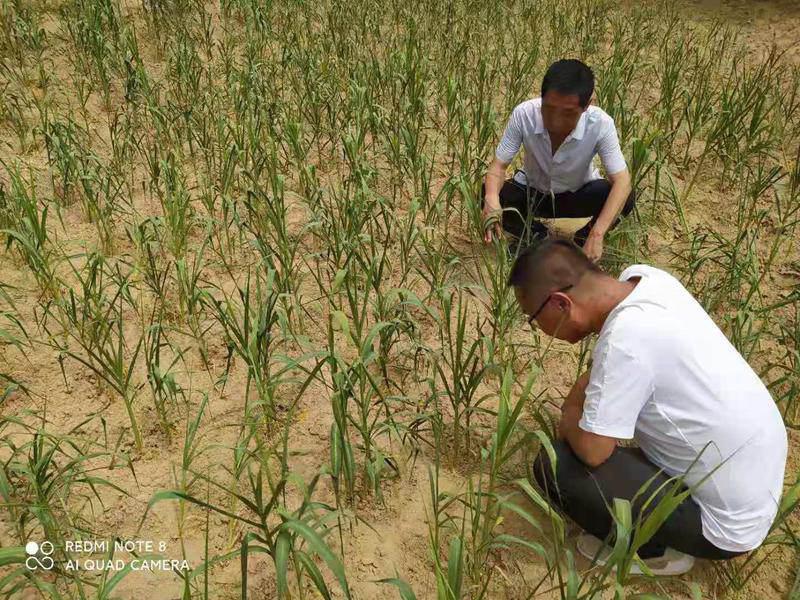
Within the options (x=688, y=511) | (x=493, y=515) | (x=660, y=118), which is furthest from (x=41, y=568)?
(x=660, y=118)

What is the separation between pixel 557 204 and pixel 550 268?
158 cm

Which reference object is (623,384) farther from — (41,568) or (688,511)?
(41,568)

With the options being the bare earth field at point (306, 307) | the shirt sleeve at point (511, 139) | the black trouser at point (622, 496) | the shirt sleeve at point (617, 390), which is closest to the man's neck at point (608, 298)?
the shirt sleeve at point (617, 390)

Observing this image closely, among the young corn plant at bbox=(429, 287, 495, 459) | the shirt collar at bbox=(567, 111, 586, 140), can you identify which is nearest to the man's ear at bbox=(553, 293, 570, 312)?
the young corn plant at bbox=(429, 287, 495, 459)

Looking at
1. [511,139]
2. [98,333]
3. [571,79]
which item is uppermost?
[571,79]

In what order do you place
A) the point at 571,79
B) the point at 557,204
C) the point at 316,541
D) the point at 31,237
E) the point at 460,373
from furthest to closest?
the point at 557,204 → the point at 31,237 → the point at 571,79 → the point at 460,373 → the point at 316,541

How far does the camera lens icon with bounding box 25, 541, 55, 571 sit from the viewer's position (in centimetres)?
141

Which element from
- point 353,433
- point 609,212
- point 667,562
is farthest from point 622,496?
point 609,212

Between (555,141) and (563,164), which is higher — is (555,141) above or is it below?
above

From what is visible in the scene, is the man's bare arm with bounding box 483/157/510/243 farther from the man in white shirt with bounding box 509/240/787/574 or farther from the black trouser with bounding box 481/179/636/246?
the man in white shirt with bounding box 509/240/787/574

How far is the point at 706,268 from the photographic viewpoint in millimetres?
2975

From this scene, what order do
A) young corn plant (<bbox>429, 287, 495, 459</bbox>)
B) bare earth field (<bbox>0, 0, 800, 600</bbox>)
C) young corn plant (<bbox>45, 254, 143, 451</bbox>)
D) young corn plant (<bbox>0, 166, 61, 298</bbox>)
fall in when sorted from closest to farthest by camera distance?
bare earth field (<bbox>0, 0, 800, 600</bbox>) → young corn plant (<bbox>429, 287, 495, 459</bbox>) → young corn plant (<bbox>45, 254, 143, 451</bbox>) → young corn plant (<bbox>0, 166, 61, 298</bbox>)

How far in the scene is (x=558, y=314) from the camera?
1571 millimetres

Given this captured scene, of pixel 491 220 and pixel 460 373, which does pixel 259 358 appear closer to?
pixel 460 373
